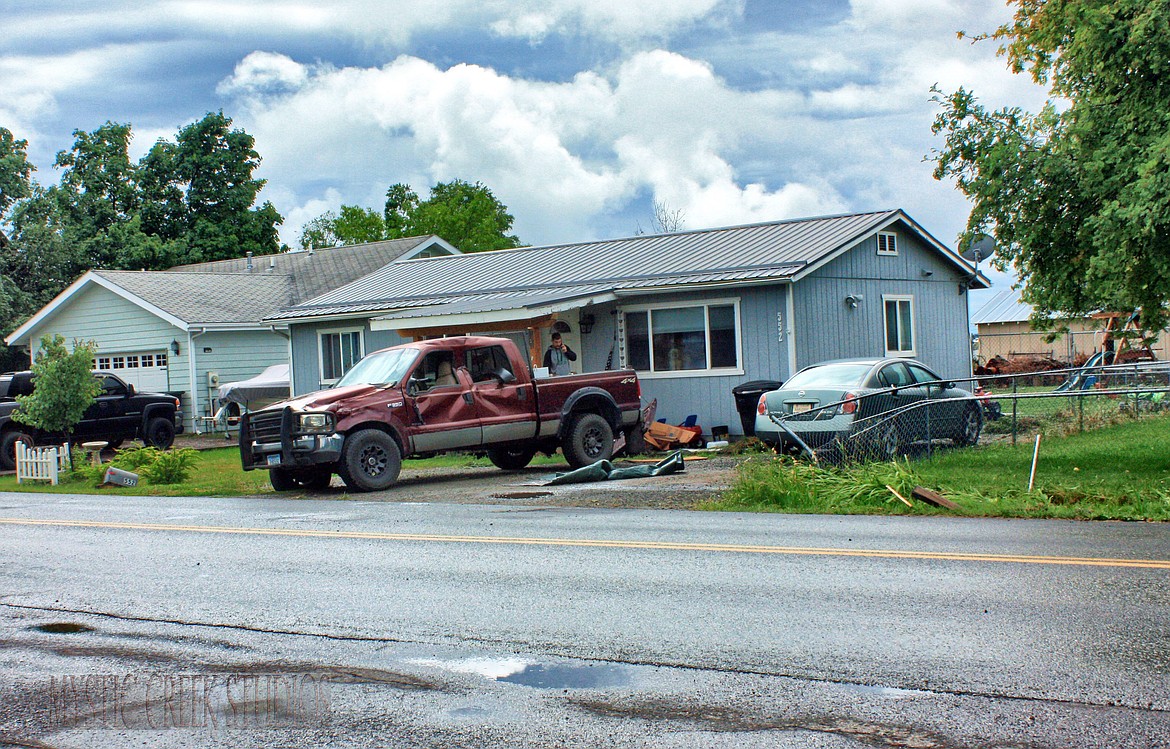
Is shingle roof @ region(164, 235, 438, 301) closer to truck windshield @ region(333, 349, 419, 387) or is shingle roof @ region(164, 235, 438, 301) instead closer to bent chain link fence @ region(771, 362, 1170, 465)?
truck windshield @ region(333, 349, 419, 387)

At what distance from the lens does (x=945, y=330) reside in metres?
27.6

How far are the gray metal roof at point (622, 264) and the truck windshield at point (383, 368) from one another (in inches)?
221

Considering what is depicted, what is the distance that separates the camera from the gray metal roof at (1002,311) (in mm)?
51834

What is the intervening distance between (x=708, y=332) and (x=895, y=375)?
18.4 ft

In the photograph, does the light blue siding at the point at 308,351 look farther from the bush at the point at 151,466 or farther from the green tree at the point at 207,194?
the green tree at the point at 207,194

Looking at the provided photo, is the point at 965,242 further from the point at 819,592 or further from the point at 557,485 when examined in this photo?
the point at 819,592

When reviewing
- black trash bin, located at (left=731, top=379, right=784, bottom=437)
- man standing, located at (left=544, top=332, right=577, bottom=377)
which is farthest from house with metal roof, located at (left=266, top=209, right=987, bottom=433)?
black trash bin, located at (left=731, top=379, right=784, bottom=437)

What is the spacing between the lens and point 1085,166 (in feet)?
45.0

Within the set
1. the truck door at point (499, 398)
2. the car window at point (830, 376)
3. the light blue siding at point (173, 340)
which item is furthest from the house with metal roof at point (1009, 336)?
the truck door at point (499, 398)

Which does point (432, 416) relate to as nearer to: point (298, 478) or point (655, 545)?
point (298, 478)

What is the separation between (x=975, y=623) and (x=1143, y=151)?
8.40 metres

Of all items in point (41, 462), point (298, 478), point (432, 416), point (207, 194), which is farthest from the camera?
point (207, 194)

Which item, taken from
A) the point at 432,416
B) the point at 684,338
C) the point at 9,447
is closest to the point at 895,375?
the point at 684,338

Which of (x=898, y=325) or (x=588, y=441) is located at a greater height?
(x=898, y=325)
